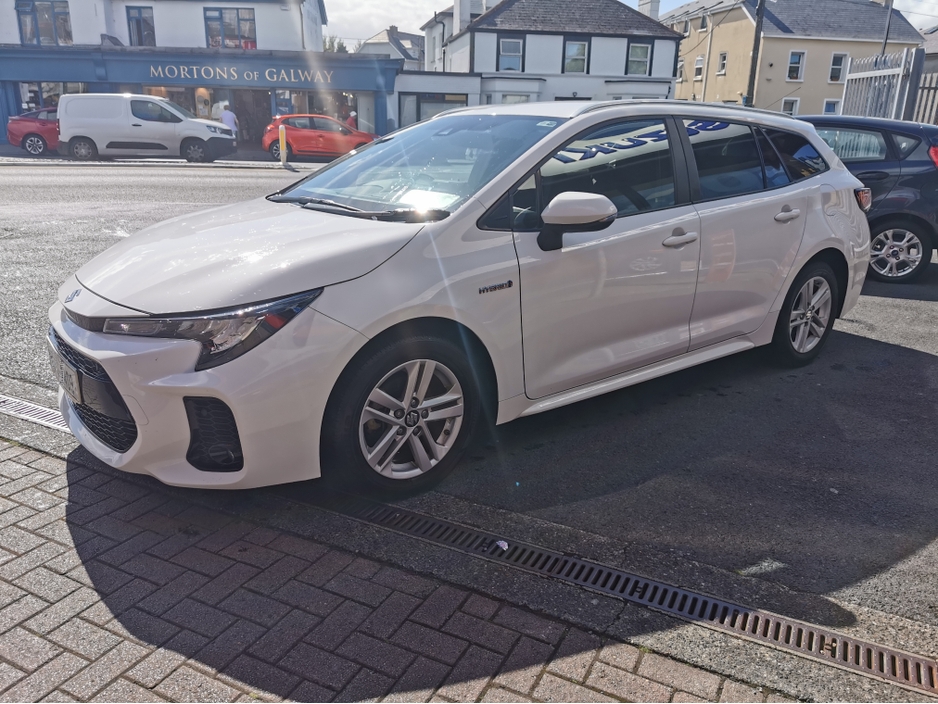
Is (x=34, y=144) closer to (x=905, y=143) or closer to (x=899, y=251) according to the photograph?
(x=905, y=143)

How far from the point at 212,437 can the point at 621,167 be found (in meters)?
2.48

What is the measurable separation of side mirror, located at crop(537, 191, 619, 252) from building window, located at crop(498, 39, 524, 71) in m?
36.7

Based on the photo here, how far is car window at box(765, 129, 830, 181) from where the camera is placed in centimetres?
516

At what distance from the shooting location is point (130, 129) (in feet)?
74.1

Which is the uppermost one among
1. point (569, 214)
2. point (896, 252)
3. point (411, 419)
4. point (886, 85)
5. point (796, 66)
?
point (796, 66)

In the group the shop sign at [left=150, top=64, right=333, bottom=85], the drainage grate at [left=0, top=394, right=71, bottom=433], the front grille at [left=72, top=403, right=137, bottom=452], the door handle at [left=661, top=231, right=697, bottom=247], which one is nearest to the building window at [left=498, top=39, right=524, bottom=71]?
the shop sign at [left=150, top=64, right=333, bottom=85]

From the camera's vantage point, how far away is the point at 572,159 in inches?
157

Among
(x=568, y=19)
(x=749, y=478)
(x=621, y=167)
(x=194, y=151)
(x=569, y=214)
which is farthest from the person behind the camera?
(x=568, y=19)

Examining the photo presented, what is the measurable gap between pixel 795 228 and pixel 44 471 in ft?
14.7

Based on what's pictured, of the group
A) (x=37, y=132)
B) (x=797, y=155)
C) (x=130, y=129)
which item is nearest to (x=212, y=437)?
(x=797, y=155)

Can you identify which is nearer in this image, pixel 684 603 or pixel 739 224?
pixel 684 603

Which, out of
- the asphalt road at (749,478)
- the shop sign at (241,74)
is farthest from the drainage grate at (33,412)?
the shop sign at (241,74)

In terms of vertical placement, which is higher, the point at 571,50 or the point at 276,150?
the point at 571,50

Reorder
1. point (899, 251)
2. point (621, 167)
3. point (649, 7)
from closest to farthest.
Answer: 1. point (621, 167)
2. point (899, 251)
3. point (649, 7)
